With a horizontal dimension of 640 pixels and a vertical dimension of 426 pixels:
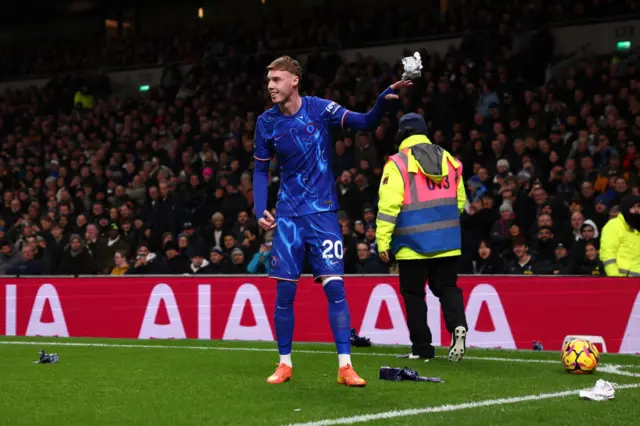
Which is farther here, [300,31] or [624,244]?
[300,31]

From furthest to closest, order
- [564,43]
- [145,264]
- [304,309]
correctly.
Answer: [564,43], [145,264], [304,309]

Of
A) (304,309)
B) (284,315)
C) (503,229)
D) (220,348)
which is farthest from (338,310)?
(503,229)

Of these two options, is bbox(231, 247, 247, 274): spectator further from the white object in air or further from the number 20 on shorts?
the white object in air

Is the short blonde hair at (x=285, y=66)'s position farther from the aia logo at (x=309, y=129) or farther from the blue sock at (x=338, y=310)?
the blue sock at (x=338, y=310)

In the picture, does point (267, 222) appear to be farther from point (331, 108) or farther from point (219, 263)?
point (219, 263)

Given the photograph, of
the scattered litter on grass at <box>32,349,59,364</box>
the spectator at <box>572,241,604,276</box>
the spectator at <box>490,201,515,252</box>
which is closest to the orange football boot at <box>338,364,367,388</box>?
the scattered litter on grass at <box>32,349,59,364</box>

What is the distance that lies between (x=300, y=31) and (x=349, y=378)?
66.9 ft

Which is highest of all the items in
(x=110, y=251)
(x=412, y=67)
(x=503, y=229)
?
(x=412, y=67)

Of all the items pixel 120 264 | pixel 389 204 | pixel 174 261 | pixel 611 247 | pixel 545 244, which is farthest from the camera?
pixel 120 264

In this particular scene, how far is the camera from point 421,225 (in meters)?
9.16

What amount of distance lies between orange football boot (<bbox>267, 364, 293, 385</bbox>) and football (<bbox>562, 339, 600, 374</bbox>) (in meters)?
2.12

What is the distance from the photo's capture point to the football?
821cm

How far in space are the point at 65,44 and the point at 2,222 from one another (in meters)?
12.9

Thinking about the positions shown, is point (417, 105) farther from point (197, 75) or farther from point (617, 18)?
point (197, 75)
